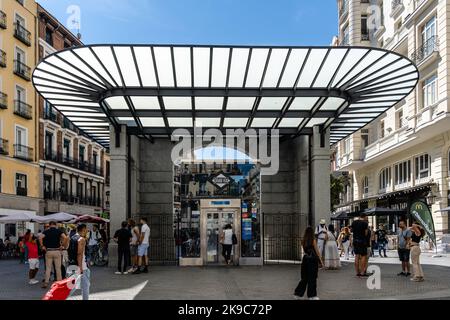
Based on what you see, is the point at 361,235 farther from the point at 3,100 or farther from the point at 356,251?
the point at 3,100

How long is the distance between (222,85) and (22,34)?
30.2m

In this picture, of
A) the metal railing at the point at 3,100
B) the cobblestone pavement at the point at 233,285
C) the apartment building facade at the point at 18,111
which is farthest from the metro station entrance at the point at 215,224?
the metal railing at the point at 3,100

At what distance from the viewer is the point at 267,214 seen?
2203cm

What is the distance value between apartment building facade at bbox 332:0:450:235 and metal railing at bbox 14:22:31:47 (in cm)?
2554

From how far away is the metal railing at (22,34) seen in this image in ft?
133

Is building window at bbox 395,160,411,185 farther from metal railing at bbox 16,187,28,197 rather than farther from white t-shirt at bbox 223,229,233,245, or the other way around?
metal railing at bbox 16,187,28,197

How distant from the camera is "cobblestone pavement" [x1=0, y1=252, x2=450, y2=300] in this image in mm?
11891

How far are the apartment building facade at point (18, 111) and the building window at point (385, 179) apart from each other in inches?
1029

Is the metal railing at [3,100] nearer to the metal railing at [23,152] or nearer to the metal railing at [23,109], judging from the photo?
the metal railing at [23,109]

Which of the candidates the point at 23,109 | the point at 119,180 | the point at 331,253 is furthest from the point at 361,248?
the point at 23,109

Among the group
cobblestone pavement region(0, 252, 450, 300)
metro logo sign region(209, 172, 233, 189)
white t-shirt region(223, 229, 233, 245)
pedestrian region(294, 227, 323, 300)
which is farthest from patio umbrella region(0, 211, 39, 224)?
pedestrian region(294, 227, 323, 300)

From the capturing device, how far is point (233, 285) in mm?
13812
